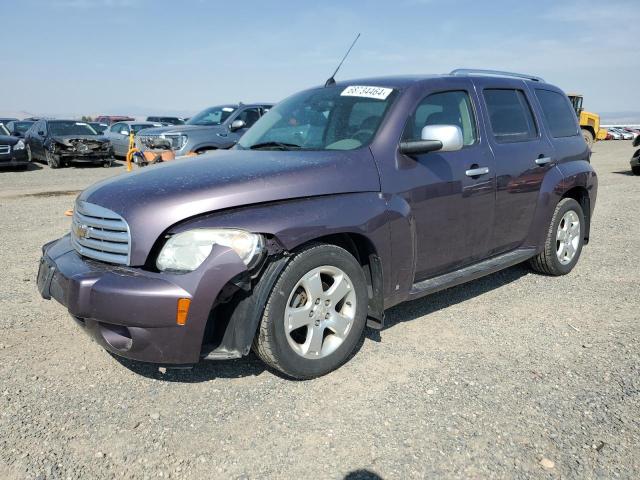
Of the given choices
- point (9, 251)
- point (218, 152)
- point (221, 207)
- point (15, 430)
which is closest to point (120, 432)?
point (15, 430)

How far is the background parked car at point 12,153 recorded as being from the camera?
51.3 feet

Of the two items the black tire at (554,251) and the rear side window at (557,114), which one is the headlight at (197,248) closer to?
the black tire at (554,251)

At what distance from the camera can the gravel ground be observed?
8.18 ft

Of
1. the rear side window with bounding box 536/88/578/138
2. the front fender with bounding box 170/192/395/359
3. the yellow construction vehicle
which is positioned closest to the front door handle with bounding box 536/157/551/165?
the rear side window with bounding box 536/88/578/138

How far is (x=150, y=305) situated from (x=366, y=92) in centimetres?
223

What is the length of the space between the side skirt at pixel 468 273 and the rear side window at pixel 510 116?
0.94m

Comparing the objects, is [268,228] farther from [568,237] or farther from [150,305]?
[568,237]

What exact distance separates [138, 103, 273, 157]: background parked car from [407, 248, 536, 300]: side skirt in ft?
22.4

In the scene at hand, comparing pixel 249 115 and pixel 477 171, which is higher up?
pixel 249 115

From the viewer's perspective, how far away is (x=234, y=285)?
2.82m

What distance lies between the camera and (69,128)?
17.9m

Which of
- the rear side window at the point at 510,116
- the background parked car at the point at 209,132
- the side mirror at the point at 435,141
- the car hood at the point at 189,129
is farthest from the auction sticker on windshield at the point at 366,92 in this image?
the car hood at the point at 189,129

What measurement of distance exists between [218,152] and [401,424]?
7.68ft

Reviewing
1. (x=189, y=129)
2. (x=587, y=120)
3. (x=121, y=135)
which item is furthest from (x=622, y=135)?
(x=189, y=129)
